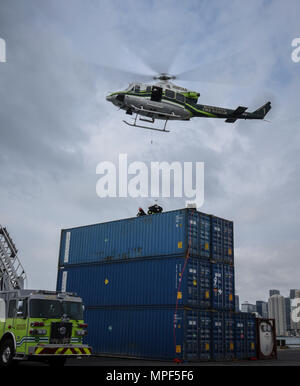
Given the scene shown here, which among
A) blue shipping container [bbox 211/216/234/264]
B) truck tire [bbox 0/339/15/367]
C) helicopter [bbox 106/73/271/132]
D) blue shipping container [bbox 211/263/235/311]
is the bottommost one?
truck tire [bbox 0/339/15/367]

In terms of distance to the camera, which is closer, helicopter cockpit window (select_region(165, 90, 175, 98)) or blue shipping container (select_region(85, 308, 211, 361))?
blue shipping container (select_region(85, 308, 211, 361))

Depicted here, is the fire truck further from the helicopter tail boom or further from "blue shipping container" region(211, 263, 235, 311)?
the helicopter tail boom

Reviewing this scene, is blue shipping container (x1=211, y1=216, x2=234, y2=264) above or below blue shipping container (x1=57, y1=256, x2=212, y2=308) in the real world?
above

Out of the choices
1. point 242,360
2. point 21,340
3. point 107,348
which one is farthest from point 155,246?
point 21,340

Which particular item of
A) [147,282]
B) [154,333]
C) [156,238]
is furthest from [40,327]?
[156,238]

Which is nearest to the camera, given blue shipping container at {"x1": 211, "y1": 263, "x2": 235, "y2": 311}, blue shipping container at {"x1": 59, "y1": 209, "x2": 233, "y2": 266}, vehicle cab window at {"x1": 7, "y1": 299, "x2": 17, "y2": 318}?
vehicle cab window at {"x1": 7, "y1": 299, "x2": 17, "y2": 318}

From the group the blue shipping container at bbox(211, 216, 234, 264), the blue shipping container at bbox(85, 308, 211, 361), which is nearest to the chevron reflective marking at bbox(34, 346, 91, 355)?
the blue shipping container at bbox(85, 308, 211, 361)
